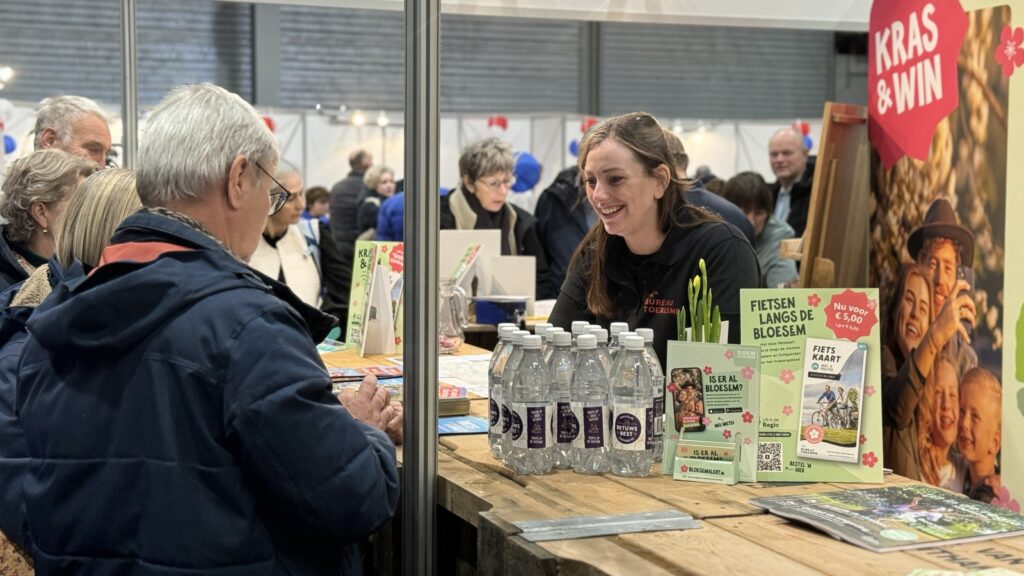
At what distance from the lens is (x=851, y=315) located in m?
2.16

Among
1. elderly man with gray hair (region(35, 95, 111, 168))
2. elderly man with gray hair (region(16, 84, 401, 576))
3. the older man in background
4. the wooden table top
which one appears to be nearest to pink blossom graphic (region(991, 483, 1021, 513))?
the wooden table top

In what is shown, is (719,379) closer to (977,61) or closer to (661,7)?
(977,61)

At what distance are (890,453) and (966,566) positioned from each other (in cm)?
233

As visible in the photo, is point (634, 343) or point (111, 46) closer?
point (634, 343)

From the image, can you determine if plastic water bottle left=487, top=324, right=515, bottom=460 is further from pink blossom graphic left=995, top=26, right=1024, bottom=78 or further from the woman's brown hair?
pink blossom graphic left=995, top=26, right=1024, bottom=78

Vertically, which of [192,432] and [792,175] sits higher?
[792,175]

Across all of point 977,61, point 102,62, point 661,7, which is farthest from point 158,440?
point 102,62

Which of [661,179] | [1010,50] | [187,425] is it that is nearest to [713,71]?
[1010,50]

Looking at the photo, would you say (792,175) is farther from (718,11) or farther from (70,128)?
(70,128)

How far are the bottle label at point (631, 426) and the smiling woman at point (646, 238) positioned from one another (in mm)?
776

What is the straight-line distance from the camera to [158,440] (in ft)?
5.77

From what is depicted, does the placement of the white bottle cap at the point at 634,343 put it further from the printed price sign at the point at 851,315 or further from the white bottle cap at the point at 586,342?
the printed price sign at the point at 851,315

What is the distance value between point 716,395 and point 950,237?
171 cm

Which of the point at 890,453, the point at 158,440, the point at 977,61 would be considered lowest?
the point at 890,453
